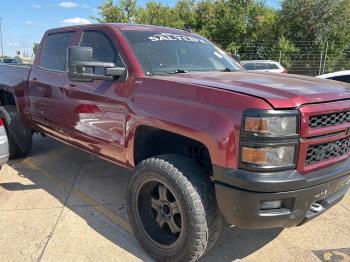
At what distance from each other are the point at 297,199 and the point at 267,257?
909 millimetres

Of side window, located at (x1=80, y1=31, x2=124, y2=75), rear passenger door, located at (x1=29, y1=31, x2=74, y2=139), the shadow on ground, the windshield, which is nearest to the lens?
the shadow on ground

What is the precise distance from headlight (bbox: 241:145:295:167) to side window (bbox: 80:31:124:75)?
65.0 inches

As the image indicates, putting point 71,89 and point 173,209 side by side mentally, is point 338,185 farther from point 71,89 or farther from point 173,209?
point 71,89

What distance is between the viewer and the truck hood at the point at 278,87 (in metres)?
2.68

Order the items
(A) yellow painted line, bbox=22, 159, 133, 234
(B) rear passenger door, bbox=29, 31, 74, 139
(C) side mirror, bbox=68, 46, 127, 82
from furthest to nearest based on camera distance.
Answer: (B) rear passenger door, bbox=29, 31, 74, 139, (A) yellow painted line, bbox=22, 159, 133, 234, (C) side mirror, bbox=68, 46, 127, 82

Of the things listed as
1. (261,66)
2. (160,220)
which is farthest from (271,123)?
(261,66)

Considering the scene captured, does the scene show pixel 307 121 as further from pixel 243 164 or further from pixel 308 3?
pixel 308 3

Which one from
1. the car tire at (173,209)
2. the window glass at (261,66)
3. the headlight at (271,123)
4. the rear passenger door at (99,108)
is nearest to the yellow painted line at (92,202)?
the car tire at (173,209)

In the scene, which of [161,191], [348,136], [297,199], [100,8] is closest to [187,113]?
[161,191]

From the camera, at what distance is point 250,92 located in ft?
9.11

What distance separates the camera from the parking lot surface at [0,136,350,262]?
135 inches

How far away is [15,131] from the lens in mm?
5812

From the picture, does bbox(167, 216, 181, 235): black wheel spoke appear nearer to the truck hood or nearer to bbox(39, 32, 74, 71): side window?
the truck hood

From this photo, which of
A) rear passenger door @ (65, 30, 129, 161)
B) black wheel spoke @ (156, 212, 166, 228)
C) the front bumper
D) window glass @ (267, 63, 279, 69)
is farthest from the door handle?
window glass @ (267, 63, 279, 69)
